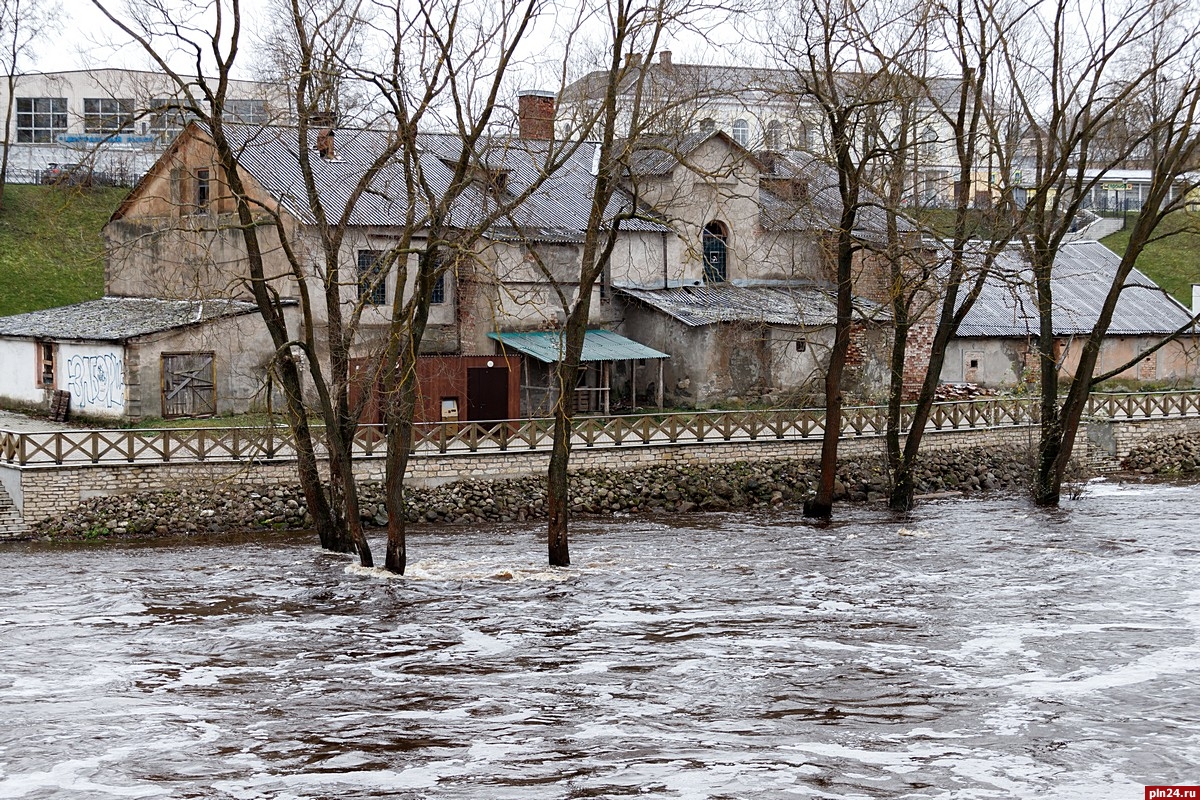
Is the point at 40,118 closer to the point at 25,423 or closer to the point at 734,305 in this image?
the point at 25,423

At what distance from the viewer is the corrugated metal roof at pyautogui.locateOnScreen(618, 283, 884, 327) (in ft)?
114

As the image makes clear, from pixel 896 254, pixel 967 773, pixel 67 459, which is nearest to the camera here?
pixel 967 773

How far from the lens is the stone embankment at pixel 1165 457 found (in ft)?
115

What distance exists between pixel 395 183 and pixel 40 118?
2910 centimetres

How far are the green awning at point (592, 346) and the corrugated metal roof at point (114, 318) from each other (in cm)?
657

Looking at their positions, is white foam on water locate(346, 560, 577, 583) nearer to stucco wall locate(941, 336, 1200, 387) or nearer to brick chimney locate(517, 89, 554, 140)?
brick chimney locate(517, 89, 554, 140)

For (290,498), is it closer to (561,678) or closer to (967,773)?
(561,678)

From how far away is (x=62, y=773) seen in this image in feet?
37.7

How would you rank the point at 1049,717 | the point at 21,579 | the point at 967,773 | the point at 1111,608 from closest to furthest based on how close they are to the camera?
1. the point at 967,773
2. the point at 1049,717
3. the point at 1111,608
4. the point at 21,579

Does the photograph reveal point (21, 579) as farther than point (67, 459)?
No

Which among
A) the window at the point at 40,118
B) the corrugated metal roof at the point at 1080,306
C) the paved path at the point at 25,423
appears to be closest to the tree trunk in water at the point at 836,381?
the corrugated metal roof at the point at 1080,306

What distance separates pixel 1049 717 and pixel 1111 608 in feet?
18.0

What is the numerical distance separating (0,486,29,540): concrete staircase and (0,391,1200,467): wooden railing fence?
0.89 meters

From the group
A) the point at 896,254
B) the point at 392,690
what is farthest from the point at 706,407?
the point at 392,690
